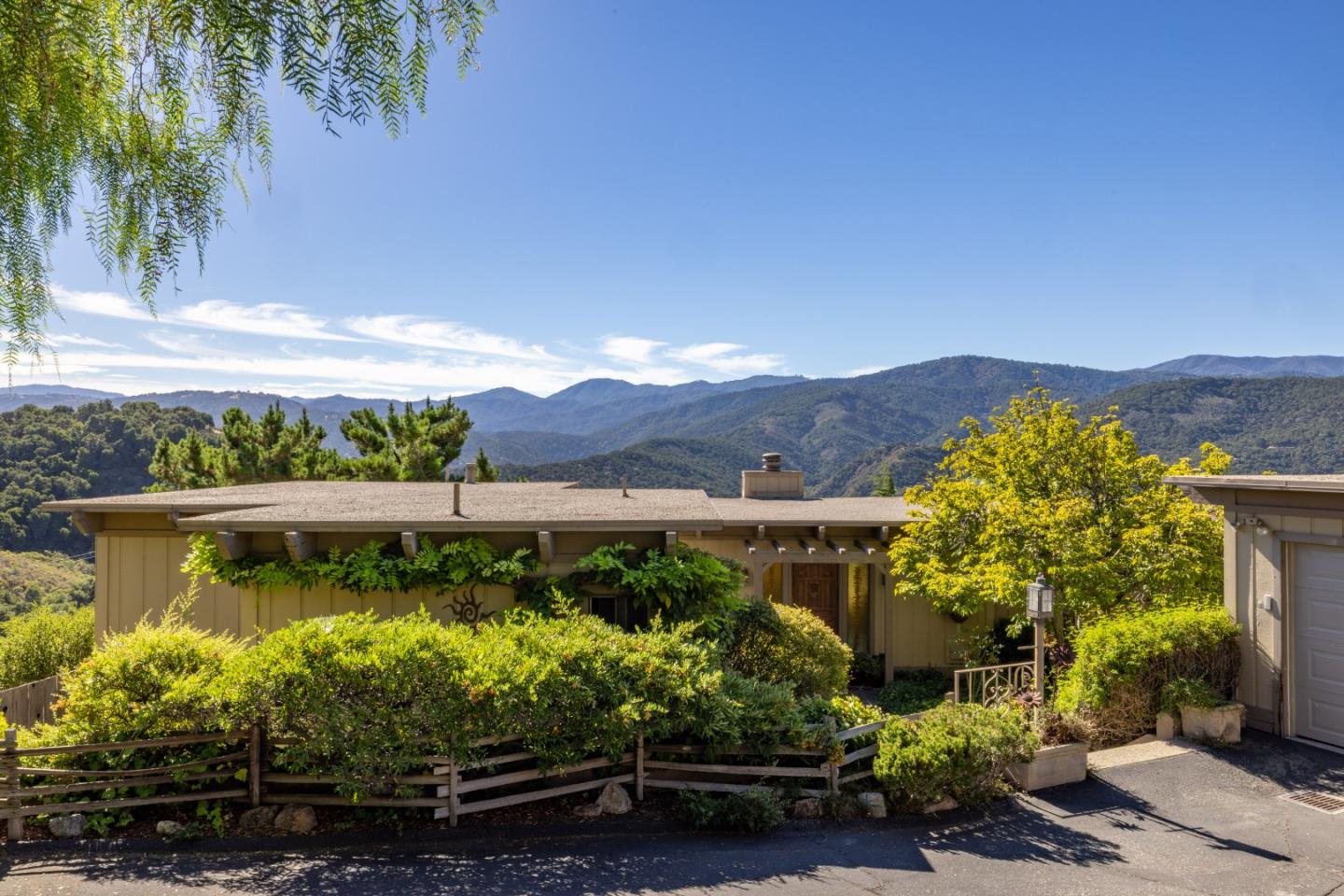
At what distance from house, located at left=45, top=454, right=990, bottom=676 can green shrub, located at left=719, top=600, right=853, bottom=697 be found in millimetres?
1193

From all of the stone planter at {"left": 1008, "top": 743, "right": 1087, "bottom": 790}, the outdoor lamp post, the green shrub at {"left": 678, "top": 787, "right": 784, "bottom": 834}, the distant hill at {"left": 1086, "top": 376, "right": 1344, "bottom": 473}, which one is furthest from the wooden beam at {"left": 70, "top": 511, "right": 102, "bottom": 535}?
the distant hill at {"left": 1086, "top": 376, "right": 1344, "bottom": 473}

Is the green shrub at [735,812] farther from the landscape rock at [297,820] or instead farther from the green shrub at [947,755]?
the landscape rock at [297,820]

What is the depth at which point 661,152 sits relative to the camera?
64.0 feet

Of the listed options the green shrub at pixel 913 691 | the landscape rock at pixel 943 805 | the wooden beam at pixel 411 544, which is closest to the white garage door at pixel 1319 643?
the green shrub at pixel 913 691

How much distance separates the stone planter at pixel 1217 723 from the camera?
802 centimetres

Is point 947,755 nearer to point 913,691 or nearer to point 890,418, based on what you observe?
point 913,691

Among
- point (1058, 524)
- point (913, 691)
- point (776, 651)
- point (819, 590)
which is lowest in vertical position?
point (913, 691)

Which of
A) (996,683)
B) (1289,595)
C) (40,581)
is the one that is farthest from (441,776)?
(40,581)

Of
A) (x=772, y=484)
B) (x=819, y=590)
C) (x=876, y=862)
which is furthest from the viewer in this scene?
(x=772, y=484)

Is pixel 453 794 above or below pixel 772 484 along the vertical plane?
below

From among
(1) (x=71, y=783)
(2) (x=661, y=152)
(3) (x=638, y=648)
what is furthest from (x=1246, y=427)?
(1) (x=71, y=783)

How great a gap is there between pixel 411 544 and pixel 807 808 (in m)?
4.61

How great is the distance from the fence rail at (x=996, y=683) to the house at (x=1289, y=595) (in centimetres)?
239

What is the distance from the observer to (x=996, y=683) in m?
9.47
